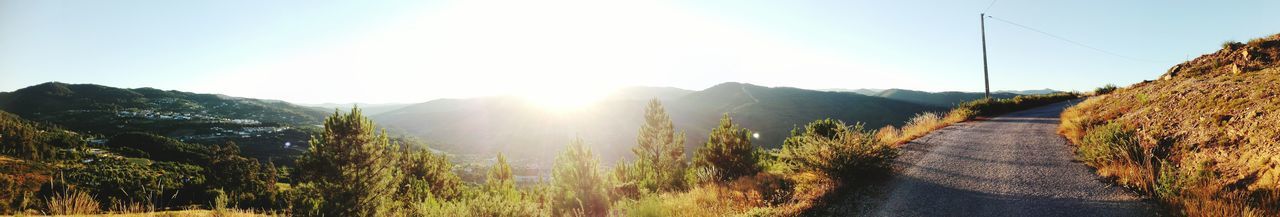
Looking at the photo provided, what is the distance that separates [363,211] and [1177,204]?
33.6m

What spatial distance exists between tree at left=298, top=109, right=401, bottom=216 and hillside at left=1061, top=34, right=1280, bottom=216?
30098mm

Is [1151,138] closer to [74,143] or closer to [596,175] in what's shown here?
[596,175]

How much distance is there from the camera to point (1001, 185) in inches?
283

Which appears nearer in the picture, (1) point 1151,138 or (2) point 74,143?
(1) point 1151,138

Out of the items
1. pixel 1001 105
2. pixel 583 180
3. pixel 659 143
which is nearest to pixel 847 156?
pixel 583 180

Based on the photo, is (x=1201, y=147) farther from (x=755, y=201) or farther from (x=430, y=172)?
(x=430, y=172)

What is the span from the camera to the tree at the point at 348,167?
27.6 m

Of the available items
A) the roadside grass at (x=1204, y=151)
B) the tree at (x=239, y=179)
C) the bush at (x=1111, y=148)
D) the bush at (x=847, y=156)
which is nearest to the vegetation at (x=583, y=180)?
the bush at (x=847, y=156)

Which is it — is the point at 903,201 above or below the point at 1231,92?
below

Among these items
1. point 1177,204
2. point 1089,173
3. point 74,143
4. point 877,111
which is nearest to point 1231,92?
point 1089,173

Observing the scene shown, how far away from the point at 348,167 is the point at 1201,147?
109 feet

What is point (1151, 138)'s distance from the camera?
28.6ft

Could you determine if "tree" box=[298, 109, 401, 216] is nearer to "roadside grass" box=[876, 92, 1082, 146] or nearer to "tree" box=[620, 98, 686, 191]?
"tree" box=[620, 98, 686, 191]

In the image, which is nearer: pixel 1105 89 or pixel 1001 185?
pixel 1001 185
